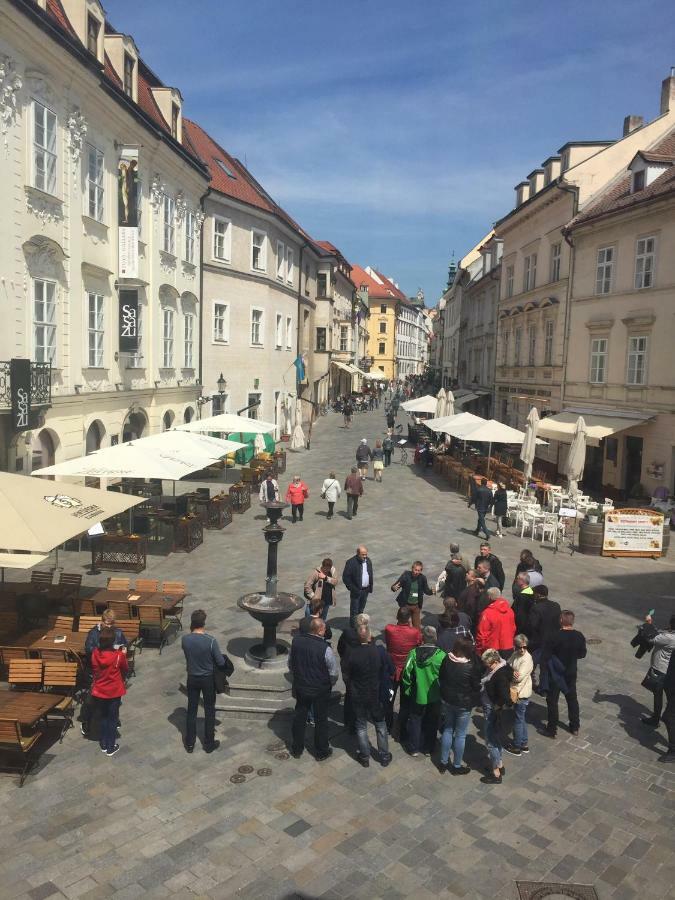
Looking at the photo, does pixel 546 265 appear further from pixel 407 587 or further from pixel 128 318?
pixel 407 587

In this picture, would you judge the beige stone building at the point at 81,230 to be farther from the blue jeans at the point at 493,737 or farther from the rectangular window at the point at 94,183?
the blue jeans at the point at 493,737

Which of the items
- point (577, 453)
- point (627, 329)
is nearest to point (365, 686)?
point (577, 453)

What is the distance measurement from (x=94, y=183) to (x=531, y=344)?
862 inches

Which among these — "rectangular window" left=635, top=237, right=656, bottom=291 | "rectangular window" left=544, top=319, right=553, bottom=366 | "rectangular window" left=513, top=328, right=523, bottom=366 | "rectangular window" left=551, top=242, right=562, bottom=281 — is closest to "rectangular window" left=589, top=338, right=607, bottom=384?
"rectangular window" left=635, top=237, right=656, bottom=291

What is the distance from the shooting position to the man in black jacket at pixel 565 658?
816cm

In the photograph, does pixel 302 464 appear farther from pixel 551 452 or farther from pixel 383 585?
pixel 383 585

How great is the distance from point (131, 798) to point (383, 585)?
767 centimetres

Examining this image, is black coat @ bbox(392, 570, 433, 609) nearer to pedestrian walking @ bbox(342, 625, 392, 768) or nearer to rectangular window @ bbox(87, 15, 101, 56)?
pedestrian walking @ bbox(342, 625, 392, 768)

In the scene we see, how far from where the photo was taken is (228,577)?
556 inches

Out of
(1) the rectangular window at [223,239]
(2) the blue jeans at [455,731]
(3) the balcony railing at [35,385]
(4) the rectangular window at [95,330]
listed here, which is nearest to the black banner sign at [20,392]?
(3) the balcony railing at [35,385]

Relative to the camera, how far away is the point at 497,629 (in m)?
8.58

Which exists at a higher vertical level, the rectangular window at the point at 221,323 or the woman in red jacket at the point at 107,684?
the rectangular window at the point at 221,323

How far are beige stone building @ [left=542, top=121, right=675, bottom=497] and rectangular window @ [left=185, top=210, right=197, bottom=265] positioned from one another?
15207mm

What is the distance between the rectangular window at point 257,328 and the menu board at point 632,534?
854 inches
